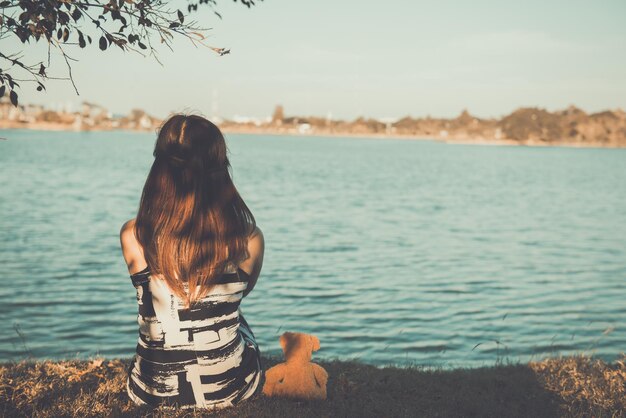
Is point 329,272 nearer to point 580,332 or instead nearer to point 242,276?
point 580,332

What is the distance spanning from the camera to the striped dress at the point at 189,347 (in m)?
3.31

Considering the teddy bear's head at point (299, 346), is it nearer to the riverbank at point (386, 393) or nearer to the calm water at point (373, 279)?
the riverbank at point (386, 393)

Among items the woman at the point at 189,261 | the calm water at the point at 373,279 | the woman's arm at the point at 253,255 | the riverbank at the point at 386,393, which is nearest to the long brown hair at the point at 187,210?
the woman at the point at 189,261

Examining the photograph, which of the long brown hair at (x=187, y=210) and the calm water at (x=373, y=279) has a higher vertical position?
the long brown hair at (x=187, y=210)

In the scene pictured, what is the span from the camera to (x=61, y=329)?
10.7 m

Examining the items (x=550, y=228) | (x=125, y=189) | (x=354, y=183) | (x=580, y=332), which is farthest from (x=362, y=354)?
(x=354, y=183)

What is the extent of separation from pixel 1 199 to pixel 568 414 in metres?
30.2

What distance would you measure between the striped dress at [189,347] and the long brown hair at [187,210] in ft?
0.33

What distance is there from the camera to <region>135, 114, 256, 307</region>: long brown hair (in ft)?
10.5

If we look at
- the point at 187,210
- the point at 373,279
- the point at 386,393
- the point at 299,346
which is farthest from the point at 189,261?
the point at 373,279

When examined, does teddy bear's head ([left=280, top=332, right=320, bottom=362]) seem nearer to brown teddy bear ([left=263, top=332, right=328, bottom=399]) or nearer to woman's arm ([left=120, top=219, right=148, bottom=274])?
brown teddy bear ([left=263, top=332, right=328, bottom=399])

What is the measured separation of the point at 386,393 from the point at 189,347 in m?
2.05

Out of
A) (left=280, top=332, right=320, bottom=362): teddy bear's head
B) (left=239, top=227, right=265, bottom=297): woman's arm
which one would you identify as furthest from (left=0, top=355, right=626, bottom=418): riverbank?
(left=239, top=227, right=265, bottom=297): woman's arm

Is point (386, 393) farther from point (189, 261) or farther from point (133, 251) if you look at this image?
point (133, 251)
